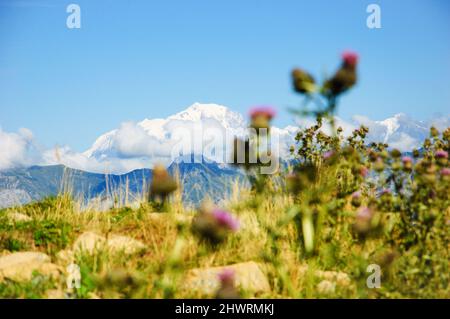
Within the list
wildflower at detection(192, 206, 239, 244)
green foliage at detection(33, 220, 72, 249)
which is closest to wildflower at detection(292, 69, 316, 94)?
wildflower at detection(192, 206, 239, 244)

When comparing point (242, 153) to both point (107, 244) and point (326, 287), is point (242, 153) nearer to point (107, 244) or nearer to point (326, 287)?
point (326, 287)

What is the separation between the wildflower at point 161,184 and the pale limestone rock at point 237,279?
1.09 m

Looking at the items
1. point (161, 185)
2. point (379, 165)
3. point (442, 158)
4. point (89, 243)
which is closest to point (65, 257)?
point (89, 243)

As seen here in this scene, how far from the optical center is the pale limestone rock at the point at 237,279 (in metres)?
3.94

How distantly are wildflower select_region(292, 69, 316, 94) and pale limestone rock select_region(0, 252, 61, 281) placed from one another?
2709mm

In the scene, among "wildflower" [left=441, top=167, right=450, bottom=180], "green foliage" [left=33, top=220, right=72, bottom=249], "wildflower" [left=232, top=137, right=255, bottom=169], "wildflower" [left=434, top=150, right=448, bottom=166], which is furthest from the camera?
"green foliage" [left=33, top=220, right=72, bottom=249]

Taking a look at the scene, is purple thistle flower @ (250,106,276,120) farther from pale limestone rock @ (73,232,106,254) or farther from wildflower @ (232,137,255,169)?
pale limestone rock @ (73,232,106,254)

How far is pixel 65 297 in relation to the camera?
3867 mm

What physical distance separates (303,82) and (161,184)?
4.78 ft

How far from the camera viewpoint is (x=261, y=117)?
369 cm

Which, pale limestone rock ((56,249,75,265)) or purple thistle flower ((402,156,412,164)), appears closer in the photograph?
purple thistle flower ((402,156,412,164))

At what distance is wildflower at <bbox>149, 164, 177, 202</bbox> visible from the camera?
313 cm

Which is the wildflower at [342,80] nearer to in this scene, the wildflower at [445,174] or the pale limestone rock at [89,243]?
the wildflower at [445,174]

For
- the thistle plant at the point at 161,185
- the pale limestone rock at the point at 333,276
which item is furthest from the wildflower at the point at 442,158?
the thistle plant at the point at 161,185
